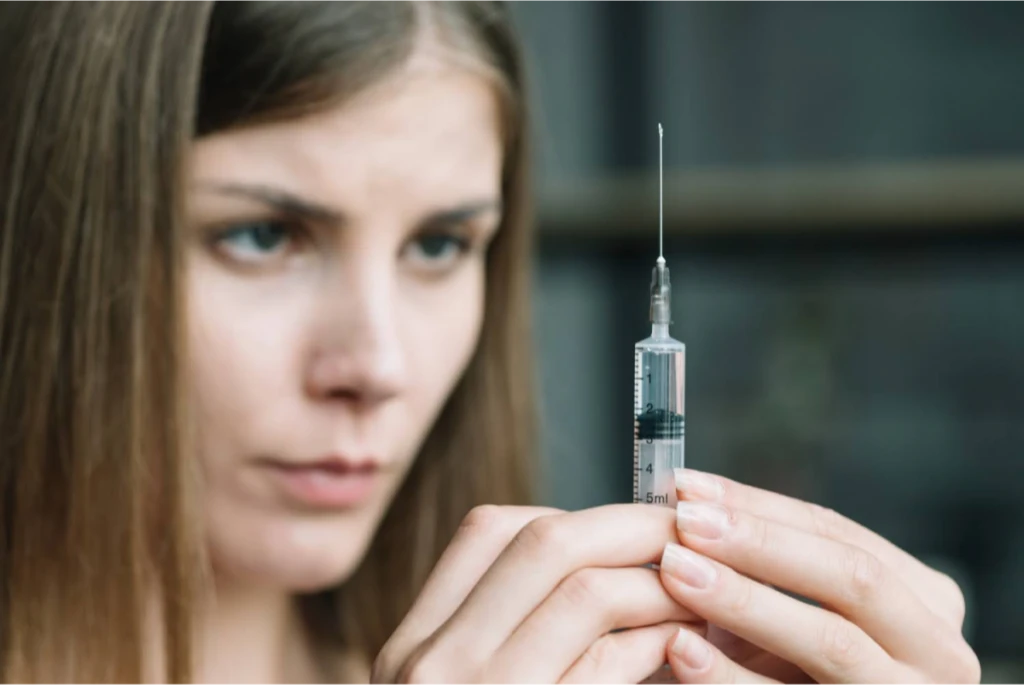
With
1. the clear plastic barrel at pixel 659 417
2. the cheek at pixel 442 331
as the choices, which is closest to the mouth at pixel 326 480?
the cheek at pixel 442 331

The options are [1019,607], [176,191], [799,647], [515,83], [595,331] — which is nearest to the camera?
[799,647]

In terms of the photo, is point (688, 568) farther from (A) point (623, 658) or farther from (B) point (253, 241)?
(B) point (253, 241)

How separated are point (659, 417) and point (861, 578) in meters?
0.20

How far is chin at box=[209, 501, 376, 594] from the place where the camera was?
3.61 ft

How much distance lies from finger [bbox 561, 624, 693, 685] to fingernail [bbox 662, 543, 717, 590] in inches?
1.8

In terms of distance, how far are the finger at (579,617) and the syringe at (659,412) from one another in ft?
0.30

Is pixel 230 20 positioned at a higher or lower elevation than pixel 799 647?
higher

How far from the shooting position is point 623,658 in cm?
83

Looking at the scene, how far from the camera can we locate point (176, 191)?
3.30 ft

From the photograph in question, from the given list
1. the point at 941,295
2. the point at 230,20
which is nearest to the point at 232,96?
the point at 230,20

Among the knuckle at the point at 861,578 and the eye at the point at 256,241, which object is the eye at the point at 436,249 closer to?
the eye at the point at 256,241

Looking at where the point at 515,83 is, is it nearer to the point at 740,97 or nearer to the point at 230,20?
the point at 230,20

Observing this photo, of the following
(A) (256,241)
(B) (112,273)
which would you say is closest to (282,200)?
(A) (256,241)

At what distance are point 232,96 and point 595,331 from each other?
1.36 metres
